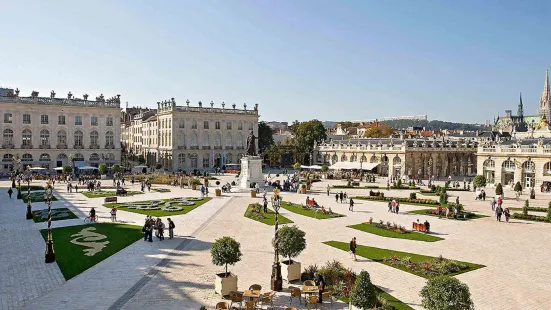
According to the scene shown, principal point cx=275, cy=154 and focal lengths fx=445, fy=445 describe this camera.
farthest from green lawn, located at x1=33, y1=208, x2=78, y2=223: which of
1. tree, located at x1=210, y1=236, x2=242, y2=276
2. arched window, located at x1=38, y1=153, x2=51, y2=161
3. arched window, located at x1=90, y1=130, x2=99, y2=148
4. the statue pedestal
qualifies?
arched window, located at x1=90, y1=130, x2=99, y2=148

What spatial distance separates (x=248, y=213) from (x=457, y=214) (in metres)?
16.0

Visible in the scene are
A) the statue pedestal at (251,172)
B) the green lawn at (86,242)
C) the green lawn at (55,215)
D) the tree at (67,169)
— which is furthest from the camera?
the tree at (67,169)

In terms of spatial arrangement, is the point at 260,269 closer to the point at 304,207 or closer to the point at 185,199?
the point at 304,207

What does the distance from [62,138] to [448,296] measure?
75.9 meters

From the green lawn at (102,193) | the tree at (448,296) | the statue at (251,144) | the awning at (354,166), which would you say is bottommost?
the green lawn at (102,193)

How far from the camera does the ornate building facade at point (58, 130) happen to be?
234 feet

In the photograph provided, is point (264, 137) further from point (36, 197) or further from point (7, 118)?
point (36, 197)

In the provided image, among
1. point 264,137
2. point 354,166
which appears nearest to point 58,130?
point 264,137

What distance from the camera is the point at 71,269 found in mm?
19375

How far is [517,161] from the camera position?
58.3 metres

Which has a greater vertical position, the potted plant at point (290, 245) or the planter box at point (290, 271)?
the potted plant at point (290, 245)

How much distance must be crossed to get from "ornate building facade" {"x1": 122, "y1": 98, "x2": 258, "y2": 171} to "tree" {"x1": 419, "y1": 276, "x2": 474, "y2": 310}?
76576 millimetres

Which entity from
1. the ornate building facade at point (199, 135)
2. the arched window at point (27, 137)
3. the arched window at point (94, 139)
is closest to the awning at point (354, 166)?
the ornate building facade at point (199, 135)

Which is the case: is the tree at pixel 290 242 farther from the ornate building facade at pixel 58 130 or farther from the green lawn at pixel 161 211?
the ornate building facade at pixel 58 130
